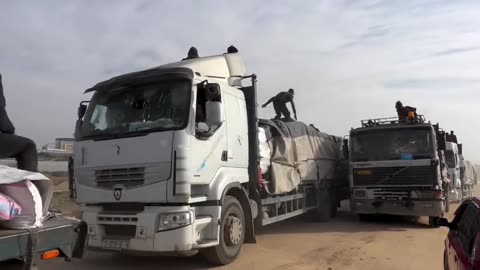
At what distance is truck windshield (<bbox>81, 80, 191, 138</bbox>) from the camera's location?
670 centimetres

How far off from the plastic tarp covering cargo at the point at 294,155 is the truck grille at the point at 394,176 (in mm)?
1097

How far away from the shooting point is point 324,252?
823 centimetres

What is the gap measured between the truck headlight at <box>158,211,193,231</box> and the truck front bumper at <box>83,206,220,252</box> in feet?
0.13

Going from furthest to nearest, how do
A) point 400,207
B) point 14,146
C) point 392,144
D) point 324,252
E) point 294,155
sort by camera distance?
point 392,144
point 400,207
point 294,155
point 324,252
point 14,146

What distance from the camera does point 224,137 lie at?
23.9 feet

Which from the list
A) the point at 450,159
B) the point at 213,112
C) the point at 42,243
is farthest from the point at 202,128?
the point at 450,159

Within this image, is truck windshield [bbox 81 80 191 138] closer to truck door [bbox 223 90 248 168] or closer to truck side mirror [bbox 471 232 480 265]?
truck door [bbox 223 90 248 168]

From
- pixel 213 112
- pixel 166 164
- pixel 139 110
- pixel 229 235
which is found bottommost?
pixel 229 235

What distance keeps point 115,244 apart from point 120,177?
3.20 ft

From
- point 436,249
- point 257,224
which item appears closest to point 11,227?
point 257,224

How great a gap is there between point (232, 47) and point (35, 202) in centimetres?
568

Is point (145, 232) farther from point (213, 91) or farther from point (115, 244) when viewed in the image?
point (213, 91)

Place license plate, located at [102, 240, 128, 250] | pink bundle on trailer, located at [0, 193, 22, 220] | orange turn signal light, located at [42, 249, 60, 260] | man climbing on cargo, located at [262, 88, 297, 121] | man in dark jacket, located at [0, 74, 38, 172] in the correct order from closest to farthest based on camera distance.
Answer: pink bundle on trailer, located at [0, 193, 22, 220] → orange turn signal light, located at [42, 249, 60, 260] → man in dark jacket, located at [0, 74, 38, 172] → license plate, located at [102, 240, 128, 250] → man climbing on cargo, located at [262, 88, 297, 121]

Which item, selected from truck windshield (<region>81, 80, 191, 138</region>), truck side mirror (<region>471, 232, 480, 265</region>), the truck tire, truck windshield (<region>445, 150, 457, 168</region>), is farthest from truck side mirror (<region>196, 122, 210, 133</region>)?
truck windshield (<region>445, 150, 457, 168</region>)
